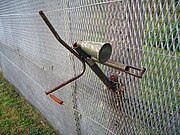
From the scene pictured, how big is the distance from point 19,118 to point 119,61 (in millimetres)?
2610

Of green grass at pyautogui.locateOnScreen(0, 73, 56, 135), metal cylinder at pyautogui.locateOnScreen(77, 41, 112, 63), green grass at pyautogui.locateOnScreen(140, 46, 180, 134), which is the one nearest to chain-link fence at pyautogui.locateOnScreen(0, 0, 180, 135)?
green grass at pyautogui.locateOnScreen(140, 46, 180, 134)

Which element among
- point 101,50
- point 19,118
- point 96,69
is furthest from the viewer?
point 19,118

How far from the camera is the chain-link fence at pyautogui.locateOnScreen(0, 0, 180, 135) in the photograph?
0.82m

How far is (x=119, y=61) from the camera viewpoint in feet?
3.57

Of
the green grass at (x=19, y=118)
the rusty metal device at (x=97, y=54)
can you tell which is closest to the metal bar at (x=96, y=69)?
the rusty metal device at (x=97, y=54)

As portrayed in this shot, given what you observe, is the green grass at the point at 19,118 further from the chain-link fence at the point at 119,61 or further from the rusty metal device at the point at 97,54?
the rusty metal device at the point at 97,54

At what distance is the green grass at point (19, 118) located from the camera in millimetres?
2811

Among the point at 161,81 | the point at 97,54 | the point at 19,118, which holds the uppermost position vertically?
the point at 97,54

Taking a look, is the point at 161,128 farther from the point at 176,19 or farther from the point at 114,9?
the point at 114,9

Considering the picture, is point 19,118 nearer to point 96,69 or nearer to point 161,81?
point 96,69

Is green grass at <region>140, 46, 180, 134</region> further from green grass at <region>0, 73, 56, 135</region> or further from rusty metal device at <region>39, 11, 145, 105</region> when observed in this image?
green grass at <region>0, 73, 56, 135</region>

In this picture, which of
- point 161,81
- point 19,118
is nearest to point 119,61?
point 161,81

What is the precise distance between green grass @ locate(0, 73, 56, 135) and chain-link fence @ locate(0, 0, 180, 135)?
2.39 ft

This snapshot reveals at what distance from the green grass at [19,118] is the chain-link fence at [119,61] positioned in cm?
73
